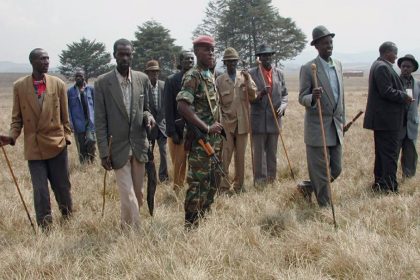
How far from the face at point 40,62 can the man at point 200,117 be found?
5.64 ft

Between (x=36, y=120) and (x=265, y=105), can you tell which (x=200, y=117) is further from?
(x=265, y=105)

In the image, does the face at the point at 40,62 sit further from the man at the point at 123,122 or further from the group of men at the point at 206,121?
the man at the point at 123,122

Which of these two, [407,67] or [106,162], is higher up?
[407,67]

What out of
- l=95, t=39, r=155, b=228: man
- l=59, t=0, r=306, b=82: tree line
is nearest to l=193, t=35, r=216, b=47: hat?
l=95, t=39, r=155, b=228: man

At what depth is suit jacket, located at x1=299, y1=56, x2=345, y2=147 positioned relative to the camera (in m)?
5.39

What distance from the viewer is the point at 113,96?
4.76 metres

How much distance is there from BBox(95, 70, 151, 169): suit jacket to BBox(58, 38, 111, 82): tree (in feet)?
165

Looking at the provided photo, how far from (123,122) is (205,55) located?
1120 millimetres

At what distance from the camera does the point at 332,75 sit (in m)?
5.44

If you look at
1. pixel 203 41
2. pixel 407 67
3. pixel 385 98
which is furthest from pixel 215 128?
pixel 407 67

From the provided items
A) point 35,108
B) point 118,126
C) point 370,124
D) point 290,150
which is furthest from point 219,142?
point 290,150

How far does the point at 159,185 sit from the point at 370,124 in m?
3.33

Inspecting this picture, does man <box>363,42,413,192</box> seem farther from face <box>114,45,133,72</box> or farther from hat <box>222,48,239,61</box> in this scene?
face <box>114,45,133,72</box>

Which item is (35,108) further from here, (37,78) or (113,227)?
(113,227)
